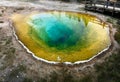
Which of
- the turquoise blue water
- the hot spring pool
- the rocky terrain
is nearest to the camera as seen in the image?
the rocky terrain

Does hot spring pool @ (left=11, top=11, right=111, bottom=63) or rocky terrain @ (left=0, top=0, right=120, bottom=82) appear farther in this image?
hot spring pool @ (left=11, top=11, right=111, bottom=63)

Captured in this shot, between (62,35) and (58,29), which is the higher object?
(58,29)

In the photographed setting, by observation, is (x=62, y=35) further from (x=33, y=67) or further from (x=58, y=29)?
(x=33, y=67)

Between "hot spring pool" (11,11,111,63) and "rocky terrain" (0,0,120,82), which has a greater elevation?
"hot spring pool" (11,11,111,63)

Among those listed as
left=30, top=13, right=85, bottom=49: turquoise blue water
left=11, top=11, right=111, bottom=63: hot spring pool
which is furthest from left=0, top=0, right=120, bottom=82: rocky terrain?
left=30, top=13, right=85, bottom=49: turquoise blue water

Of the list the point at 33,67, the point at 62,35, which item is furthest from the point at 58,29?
the point at 33,67

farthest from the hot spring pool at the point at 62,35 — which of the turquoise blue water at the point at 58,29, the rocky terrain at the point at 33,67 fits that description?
the rocky terrain at the point at 33,67

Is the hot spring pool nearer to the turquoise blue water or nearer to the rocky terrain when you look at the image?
the turquoise blue water

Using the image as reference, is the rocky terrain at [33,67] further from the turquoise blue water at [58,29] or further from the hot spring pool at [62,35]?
the turquoise blue water at [58,29]
